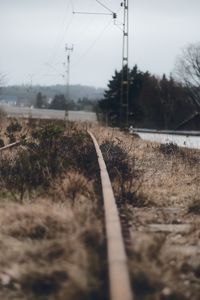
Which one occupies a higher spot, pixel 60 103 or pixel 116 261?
pixel 60 103

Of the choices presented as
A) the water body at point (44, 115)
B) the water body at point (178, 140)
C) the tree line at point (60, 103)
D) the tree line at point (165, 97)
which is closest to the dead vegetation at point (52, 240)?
the water body at point (178, 140)

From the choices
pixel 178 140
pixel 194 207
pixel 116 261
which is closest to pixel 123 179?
pixel 194 207

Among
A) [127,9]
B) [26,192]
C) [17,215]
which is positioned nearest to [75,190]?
[26,192]

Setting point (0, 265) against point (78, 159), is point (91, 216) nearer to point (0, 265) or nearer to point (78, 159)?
point (0, 265)

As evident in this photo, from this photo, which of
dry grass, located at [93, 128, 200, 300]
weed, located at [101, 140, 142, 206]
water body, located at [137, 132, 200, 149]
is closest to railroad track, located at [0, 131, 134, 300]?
dry grass, located at [93, 128, 200, 300]

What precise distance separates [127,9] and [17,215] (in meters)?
43.4

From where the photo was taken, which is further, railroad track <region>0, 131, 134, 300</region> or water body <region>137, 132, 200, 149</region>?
water body <region>137, 132, 200, 149</region>

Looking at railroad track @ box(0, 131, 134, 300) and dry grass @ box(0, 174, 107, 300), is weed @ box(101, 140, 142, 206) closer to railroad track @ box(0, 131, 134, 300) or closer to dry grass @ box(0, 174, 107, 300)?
dry grass @ box(0, 174, 107, 300)

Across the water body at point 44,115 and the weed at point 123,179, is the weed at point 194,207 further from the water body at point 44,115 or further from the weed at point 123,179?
the water body at point 44,115

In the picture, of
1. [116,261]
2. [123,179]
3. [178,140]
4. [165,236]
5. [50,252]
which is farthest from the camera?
[178,140]

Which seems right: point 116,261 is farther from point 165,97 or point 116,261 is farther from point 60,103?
point 60,103

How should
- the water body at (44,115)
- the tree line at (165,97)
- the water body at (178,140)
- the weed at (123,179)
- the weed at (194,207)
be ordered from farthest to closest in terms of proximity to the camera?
the tree line at (165,97) → the water body at (44,115) → the water body at (178,140) → the weed at (123,179) → the weed at (194,207)

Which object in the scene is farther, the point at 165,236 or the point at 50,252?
the point at 165,236

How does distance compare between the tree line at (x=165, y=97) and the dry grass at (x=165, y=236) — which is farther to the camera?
the tree line at (x=165, y=97)
